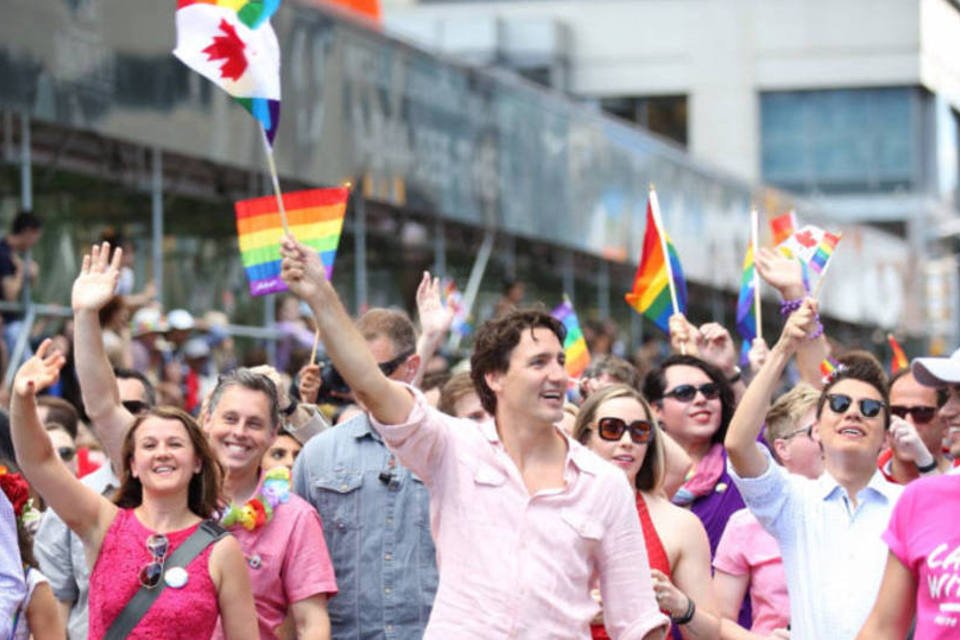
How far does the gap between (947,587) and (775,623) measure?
256 cm

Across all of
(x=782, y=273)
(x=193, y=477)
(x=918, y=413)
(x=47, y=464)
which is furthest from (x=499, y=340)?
(x=918, y=413)

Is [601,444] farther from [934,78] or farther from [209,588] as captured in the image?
[934,78]

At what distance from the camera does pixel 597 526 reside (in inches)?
264

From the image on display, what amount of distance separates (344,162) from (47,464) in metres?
12.0

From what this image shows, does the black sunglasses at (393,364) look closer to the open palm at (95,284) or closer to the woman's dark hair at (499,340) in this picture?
the open palm at (95,284)

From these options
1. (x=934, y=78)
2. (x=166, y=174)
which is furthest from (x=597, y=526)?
(x=934, y=78)

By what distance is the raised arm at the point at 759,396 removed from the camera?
726 cm

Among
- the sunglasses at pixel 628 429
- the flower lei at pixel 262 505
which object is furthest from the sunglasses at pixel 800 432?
the flower lei at pixel 262 505

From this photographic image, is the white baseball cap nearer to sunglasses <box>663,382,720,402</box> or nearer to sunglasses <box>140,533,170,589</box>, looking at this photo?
sunglasses <box>140,533,170,589</box>

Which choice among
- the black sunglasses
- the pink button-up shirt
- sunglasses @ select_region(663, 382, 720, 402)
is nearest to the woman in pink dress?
the pink button-up shirt

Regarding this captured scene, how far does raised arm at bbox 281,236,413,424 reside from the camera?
6.41 meters

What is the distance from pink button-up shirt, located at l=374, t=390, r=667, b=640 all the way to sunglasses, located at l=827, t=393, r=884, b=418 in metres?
1.07

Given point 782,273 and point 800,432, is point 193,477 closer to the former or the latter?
point 782,273

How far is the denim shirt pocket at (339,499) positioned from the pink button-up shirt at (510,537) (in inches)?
64.8
